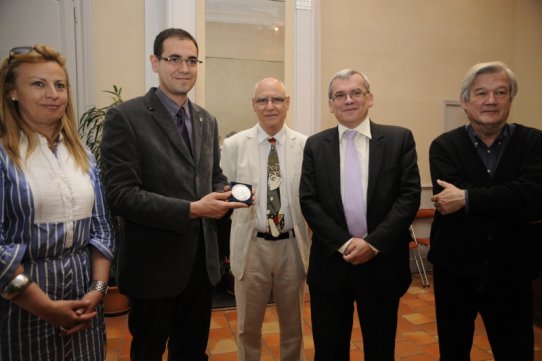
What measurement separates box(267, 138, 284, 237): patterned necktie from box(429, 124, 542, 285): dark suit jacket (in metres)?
0.91

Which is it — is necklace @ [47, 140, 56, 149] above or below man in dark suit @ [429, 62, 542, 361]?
above

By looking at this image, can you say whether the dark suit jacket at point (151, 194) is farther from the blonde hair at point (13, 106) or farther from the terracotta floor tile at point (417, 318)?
the terracotta floor tile at point (417, 318)

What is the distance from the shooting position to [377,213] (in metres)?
1.98

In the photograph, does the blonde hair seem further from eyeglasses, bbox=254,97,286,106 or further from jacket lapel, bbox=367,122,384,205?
jacket lapel, bbox=367,122,384,205

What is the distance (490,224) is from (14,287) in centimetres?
200

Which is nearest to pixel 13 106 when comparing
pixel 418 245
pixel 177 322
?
pixel 177 322

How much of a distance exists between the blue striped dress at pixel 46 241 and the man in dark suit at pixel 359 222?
41.3 inches

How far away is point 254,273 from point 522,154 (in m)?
1.59

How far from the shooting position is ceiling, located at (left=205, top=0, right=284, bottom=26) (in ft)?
14.2

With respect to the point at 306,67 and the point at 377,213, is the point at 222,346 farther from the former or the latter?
the point at 306,67

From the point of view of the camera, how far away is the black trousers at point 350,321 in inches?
77.5

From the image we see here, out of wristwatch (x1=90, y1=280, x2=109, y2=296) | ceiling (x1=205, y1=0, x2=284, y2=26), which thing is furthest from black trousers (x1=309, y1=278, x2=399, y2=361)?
ceiling (x1=205, y1=0, x2=284, y2=26)

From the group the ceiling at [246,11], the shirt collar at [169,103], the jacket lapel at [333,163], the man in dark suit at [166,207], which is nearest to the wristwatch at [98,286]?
the man in dark suit at [166,207]

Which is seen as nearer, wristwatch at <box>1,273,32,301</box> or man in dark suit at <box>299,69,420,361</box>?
wristwatch at <box>1,273,32,301</box>
